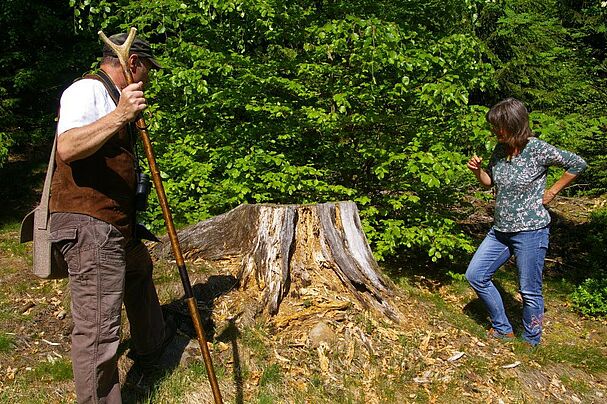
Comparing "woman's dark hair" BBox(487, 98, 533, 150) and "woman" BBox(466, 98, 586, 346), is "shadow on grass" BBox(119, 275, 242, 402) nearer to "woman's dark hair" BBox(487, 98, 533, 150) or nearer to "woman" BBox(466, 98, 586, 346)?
"woman" BBox(466, 98, 586, 346)

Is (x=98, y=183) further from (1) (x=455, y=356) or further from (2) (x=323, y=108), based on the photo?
(2) (x=323, y=108)

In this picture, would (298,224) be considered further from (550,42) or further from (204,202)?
(550,42)

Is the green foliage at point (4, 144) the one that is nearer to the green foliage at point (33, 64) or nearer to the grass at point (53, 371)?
the green foliage at point (33, 64)

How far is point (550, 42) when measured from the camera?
1050cm

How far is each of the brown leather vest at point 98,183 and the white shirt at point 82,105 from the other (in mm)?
91

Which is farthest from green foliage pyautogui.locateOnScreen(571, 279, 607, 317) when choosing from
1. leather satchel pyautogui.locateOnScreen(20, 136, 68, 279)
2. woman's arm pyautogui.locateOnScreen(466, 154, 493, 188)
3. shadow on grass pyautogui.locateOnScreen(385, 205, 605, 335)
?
leather satchel pyautogui.locateOnScreen(20, 136, 68, 279)

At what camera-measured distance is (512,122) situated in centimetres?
433

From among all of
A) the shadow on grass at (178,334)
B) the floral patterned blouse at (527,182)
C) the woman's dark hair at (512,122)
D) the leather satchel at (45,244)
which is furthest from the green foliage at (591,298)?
the leather satchel at (45,244)

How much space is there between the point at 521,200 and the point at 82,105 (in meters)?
3.56

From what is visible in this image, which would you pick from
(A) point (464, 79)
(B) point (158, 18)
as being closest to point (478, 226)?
(A) point (464, 79)

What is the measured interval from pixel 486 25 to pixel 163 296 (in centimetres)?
968

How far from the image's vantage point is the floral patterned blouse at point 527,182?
14.2 ft

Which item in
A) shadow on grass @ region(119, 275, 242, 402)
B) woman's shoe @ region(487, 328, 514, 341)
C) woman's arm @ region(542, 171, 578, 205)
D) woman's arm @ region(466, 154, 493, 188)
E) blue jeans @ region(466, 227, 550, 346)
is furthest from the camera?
woman's shoe @ region(487, 328, 514, 341)

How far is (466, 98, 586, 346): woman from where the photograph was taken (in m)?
4.35
